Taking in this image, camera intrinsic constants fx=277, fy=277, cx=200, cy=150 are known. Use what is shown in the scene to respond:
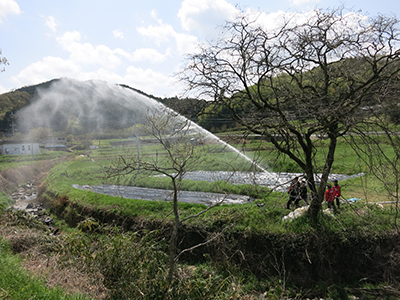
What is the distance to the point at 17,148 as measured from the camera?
172 ft

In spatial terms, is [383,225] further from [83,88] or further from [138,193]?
[83,88]

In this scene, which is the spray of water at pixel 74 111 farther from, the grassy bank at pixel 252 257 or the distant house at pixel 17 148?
the grassy bank at pixel 252 257

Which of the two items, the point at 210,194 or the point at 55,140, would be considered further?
the point at 55,140


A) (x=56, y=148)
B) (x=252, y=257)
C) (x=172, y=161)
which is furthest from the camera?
(x=56, y=148)

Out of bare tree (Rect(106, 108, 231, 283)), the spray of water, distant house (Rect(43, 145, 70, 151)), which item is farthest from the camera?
the spray of water

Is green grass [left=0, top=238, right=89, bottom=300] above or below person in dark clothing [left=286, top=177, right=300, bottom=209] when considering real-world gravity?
below

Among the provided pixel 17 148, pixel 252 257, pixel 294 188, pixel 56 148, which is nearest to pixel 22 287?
pixel 252 257

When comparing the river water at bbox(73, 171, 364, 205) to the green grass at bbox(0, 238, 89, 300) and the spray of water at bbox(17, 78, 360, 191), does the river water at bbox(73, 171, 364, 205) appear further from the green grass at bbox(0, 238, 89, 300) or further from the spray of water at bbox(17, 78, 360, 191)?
the spray of water at bbox(17, 78, 360, 191)

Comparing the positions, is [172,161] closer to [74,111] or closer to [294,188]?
[294,188]

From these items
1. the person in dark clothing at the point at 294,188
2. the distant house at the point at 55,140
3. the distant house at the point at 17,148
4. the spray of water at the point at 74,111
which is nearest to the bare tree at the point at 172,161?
the person in dark clothing at the point at 294,188

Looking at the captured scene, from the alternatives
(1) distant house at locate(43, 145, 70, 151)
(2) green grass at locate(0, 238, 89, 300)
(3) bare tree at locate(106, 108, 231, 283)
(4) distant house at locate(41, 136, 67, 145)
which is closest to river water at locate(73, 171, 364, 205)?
(3) bare tree at locate(106, 108, 231, 283)

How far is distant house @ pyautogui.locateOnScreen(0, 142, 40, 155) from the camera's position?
51606 mm

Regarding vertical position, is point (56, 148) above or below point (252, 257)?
above

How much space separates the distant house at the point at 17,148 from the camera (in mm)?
51606
